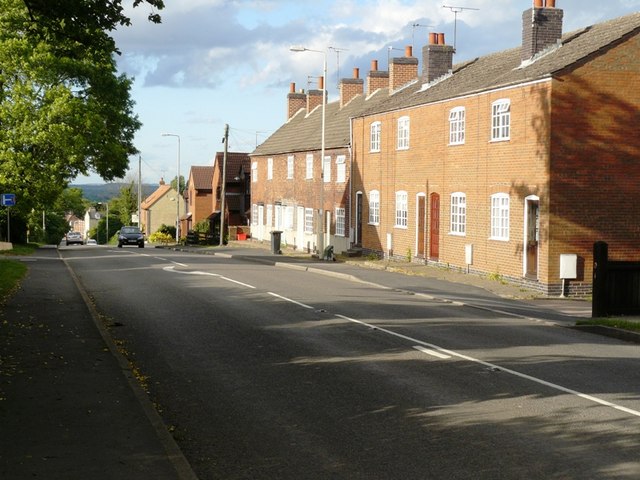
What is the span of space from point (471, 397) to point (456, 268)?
71.6 feet

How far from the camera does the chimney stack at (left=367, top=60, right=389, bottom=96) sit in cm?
5044

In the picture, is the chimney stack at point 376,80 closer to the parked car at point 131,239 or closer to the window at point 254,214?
the window at point 254,214

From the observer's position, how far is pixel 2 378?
11.5 meters

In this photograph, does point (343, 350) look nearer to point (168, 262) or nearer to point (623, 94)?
point (623, 94)

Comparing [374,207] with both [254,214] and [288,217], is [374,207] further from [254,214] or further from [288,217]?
[254,214]

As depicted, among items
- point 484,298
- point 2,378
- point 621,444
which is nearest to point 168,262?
point 484,298

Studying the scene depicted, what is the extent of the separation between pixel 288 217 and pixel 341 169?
11936 mm

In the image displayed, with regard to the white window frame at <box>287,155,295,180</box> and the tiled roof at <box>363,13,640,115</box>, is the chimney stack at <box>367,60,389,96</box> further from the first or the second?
the tiled roof at <box>363,13,640,115</box>

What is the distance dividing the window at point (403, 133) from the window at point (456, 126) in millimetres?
4486

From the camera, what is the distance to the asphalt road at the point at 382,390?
8328 millimetres

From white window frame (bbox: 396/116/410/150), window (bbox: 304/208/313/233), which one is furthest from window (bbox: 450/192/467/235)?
window (bbox: 304/208/313/233)

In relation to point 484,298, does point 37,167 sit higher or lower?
higher

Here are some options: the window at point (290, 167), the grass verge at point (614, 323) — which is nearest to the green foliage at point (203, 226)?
the window at point (290, 167)

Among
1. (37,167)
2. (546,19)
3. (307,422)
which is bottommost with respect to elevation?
A: (307,422)
